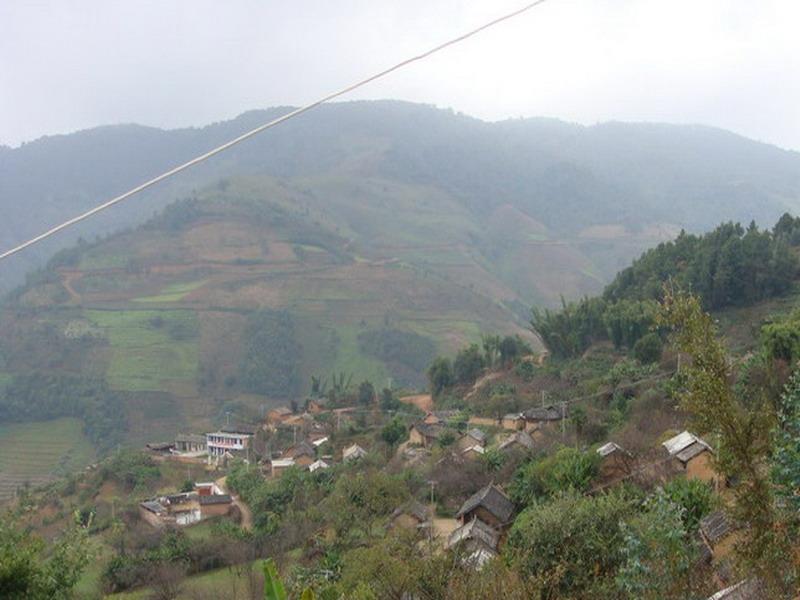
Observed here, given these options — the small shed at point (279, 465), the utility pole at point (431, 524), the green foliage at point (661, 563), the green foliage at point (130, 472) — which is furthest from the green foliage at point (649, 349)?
the green foliage at point (661, 563)

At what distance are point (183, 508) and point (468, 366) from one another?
15.5 meters

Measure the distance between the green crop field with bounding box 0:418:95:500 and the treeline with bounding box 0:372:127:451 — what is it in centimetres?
68

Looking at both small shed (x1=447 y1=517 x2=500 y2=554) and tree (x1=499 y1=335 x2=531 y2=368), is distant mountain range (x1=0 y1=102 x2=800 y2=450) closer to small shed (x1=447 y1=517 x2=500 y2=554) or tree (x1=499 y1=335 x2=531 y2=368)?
tree (x1=499 y1=335 x2=531 y2=368)

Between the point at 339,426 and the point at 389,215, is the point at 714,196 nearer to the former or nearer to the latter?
the point at 389,215

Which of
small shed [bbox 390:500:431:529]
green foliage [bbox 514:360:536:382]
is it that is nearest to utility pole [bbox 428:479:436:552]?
small shed [bbox 390:500:431:529]

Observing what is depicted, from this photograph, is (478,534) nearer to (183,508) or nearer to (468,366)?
(183,508)

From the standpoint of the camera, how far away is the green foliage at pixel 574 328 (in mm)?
31562

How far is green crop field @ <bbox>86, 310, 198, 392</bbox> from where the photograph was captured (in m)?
50.6

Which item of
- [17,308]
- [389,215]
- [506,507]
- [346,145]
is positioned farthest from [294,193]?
[506,507]

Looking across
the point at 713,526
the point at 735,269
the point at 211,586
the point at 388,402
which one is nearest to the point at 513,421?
the point at 735,269

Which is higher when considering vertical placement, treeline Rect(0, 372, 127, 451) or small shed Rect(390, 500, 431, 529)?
small shed Rect(390, 500, 431, 529)

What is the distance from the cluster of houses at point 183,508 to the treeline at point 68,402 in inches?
872

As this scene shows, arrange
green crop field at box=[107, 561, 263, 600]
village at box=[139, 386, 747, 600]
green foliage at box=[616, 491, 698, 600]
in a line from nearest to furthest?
green foliage at box=[616, 491, 698, 600]
village at box=[139, 386, 747, 600]
green crop field at box=[107, 561, 263, 600]

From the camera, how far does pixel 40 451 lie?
43219 millimetres
